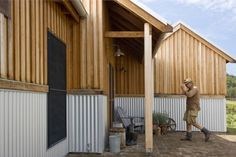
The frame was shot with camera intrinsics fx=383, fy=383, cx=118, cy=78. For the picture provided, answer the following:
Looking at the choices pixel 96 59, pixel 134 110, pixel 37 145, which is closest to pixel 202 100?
pixel 134 110

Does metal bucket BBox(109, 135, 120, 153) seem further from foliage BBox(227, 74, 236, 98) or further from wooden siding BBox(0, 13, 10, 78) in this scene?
foliage BBox(227, 74, 236, 98)

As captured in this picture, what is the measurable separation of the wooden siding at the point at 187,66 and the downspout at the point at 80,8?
273 inches

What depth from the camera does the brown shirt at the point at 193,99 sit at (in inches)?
484

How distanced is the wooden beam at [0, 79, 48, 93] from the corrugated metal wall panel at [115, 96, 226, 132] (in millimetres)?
9121

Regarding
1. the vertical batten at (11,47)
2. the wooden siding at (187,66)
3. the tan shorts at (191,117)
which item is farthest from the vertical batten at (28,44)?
the wooden siding at (187,66)

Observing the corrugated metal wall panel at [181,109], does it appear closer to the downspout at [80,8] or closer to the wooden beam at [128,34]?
the wooden beam at [128,34]

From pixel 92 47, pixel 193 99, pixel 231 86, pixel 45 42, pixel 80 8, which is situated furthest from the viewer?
pixel 231 86

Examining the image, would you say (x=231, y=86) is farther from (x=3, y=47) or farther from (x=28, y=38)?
(x=3, y=47)

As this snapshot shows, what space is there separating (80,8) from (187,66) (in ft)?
26.2

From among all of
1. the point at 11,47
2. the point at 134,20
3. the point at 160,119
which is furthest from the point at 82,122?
the point at 160,119

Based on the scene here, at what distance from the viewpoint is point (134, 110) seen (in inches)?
617

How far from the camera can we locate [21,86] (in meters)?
5.27

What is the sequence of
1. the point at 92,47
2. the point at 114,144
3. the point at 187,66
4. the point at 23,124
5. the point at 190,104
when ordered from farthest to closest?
the point at 187,66, the point at 190,104, the point at 114,144, the point at 92,47, the point at 23,124

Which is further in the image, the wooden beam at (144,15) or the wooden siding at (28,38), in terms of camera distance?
the wooden beam at (144,15)
